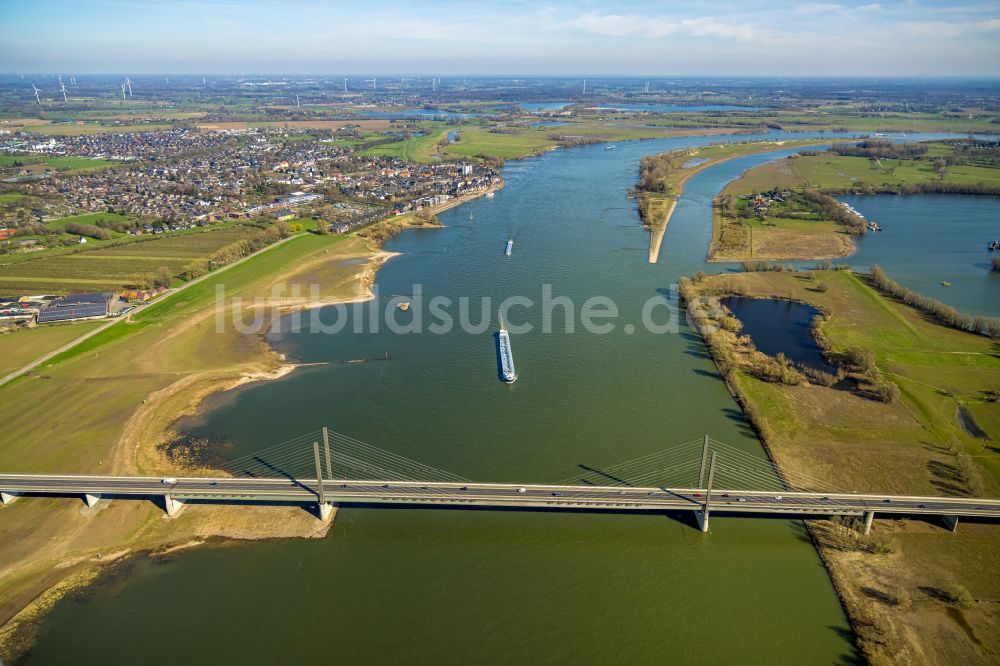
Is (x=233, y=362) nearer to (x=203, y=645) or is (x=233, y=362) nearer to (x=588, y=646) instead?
(x=203, y=645)

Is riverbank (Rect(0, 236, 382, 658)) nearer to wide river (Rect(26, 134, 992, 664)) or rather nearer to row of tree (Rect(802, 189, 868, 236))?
wide river (Rect(26, 134, 992, 664))

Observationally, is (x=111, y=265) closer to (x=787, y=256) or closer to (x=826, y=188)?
(x=787, y=256)

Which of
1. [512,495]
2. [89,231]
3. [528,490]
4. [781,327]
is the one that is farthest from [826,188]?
[89,231]

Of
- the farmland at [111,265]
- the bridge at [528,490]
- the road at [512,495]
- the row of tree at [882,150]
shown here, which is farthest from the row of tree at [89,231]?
the row of tree at [882,150]

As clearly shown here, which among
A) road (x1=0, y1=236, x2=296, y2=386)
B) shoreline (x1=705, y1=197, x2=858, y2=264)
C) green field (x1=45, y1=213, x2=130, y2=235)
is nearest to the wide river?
road (x1=0, y1=236, x2=296, y2=386)

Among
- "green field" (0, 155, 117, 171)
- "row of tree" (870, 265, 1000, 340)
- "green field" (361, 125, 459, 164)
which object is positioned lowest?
"row of tree" (870, 265, 1000, 340)
